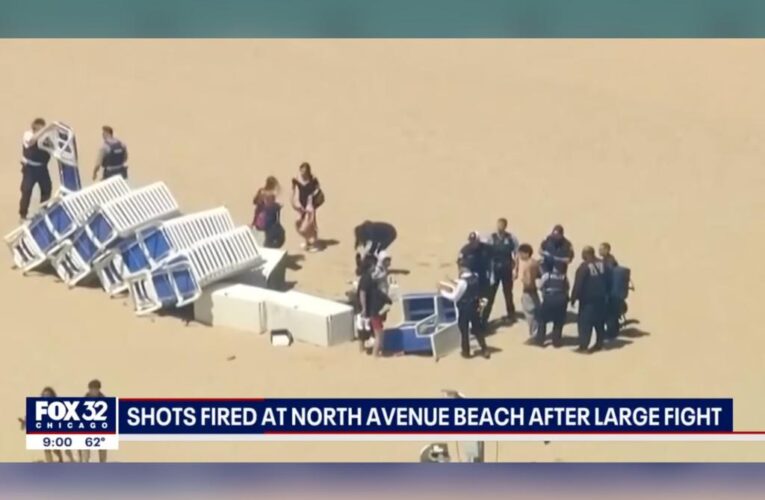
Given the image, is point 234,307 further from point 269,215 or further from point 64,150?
point 64,150

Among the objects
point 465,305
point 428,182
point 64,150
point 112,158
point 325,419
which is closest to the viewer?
point 325,419

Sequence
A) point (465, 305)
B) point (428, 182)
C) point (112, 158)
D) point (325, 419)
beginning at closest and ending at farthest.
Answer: point (325, 419), point (465, 305), point (112, 158), point (428, 182)

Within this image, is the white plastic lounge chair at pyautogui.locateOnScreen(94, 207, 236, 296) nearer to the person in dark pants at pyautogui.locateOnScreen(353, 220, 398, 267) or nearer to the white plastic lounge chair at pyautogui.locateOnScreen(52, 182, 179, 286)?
the white plastic lounge chair at pyautogui.locateOnScreen(52, 182, 179, 286)

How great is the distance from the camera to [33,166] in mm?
11898

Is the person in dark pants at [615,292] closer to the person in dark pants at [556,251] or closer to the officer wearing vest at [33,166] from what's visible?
the person in dark pants at [556,251]

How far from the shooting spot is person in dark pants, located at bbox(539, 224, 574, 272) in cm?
1183

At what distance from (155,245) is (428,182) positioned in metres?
1.69

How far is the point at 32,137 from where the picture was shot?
467 inches

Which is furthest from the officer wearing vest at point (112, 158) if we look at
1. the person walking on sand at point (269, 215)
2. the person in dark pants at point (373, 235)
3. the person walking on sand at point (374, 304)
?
the person walking on sand at point (374, 304)

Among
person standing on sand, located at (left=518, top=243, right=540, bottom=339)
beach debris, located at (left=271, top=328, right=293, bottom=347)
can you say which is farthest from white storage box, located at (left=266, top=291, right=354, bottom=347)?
person standing on sand, located at (left=518, top=243, right=540, bottom=339)

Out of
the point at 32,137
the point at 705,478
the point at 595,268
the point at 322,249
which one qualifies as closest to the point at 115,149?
the point at 32,137

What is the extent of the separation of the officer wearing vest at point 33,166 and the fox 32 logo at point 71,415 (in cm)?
114

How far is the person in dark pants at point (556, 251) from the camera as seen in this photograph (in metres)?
11.8

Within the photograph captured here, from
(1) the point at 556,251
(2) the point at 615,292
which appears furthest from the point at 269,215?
(2) the point at 615,292
